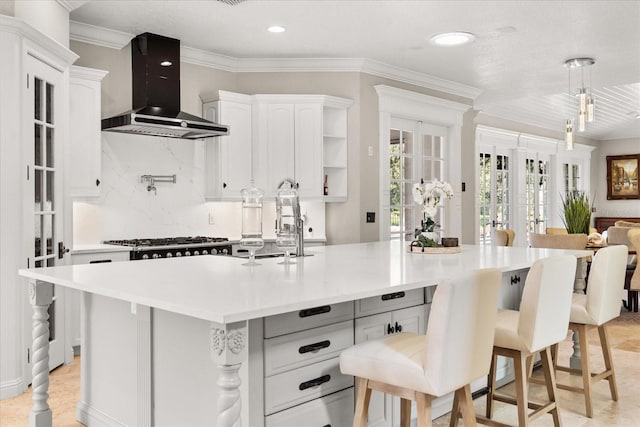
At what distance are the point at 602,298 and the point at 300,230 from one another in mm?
1705

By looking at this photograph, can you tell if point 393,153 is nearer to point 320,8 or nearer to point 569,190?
point 320,8

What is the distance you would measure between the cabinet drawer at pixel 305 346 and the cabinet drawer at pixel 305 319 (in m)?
0.02

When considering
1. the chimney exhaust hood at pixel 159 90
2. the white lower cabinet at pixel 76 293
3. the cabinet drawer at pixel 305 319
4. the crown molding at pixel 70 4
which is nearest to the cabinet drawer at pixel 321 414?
the cabinet drawer at pixel 305 319

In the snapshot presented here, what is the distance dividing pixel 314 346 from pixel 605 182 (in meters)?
12.0

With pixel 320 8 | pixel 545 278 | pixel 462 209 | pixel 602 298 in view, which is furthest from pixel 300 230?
pixel 462 209

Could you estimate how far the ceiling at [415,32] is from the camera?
434 cm

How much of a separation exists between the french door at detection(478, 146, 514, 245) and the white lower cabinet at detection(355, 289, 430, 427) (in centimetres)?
629

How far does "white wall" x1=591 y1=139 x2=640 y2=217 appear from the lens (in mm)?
12172

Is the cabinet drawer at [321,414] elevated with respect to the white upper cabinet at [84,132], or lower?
lower

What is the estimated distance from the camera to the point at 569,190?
1154 cm

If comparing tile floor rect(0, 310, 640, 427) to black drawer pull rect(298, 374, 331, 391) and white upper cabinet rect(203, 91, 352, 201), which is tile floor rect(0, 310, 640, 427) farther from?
white upper cabinet rect(203, 91, 352, 201)

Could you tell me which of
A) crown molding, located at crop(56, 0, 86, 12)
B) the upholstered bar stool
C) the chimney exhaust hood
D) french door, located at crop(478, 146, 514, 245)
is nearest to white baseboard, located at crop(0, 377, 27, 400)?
the chimney exhaust hood

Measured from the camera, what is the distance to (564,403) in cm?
331

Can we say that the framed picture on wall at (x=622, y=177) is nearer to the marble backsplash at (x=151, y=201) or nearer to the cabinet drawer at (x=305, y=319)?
Answer: the marble backsplash at (x=151, y=201)
